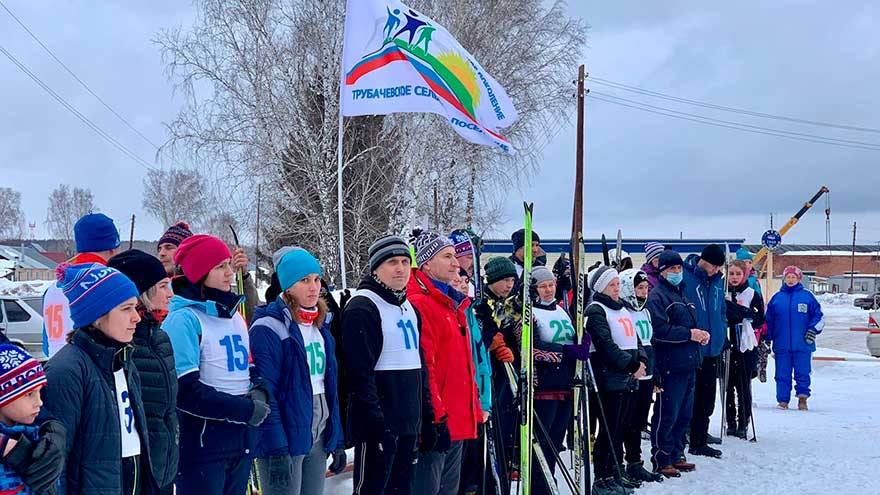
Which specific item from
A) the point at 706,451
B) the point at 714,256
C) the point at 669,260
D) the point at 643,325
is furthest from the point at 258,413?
the point at 706,451

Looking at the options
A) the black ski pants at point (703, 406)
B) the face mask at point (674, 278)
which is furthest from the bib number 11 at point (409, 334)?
the black ski pants at point (703, 406)

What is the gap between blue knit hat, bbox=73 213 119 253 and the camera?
14.0 feet

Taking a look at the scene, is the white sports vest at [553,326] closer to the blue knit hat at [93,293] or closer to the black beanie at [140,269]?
the black beanie at [140,269]

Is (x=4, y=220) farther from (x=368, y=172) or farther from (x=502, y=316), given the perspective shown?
(x=502, y=316)

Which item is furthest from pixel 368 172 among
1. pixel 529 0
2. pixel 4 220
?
pixel 4 220

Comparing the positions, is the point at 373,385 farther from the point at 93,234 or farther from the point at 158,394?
the point at 93,234

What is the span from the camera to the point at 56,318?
3643 mm

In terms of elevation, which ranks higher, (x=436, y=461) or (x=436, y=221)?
(x=436, y=221)

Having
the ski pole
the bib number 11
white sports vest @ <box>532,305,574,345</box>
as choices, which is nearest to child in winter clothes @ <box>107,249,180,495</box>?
the bib number 11

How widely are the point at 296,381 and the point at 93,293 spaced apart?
1336 millimetres

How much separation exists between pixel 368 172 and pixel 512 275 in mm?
11255

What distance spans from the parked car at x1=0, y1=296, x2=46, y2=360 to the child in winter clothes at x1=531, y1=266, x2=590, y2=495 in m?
12.2

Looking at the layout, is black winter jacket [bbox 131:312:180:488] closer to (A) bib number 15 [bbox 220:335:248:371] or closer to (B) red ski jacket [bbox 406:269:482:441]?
(A) bib number 15 [bbox 220:335:248:371]

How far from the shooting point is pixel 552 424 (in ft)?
19.8
